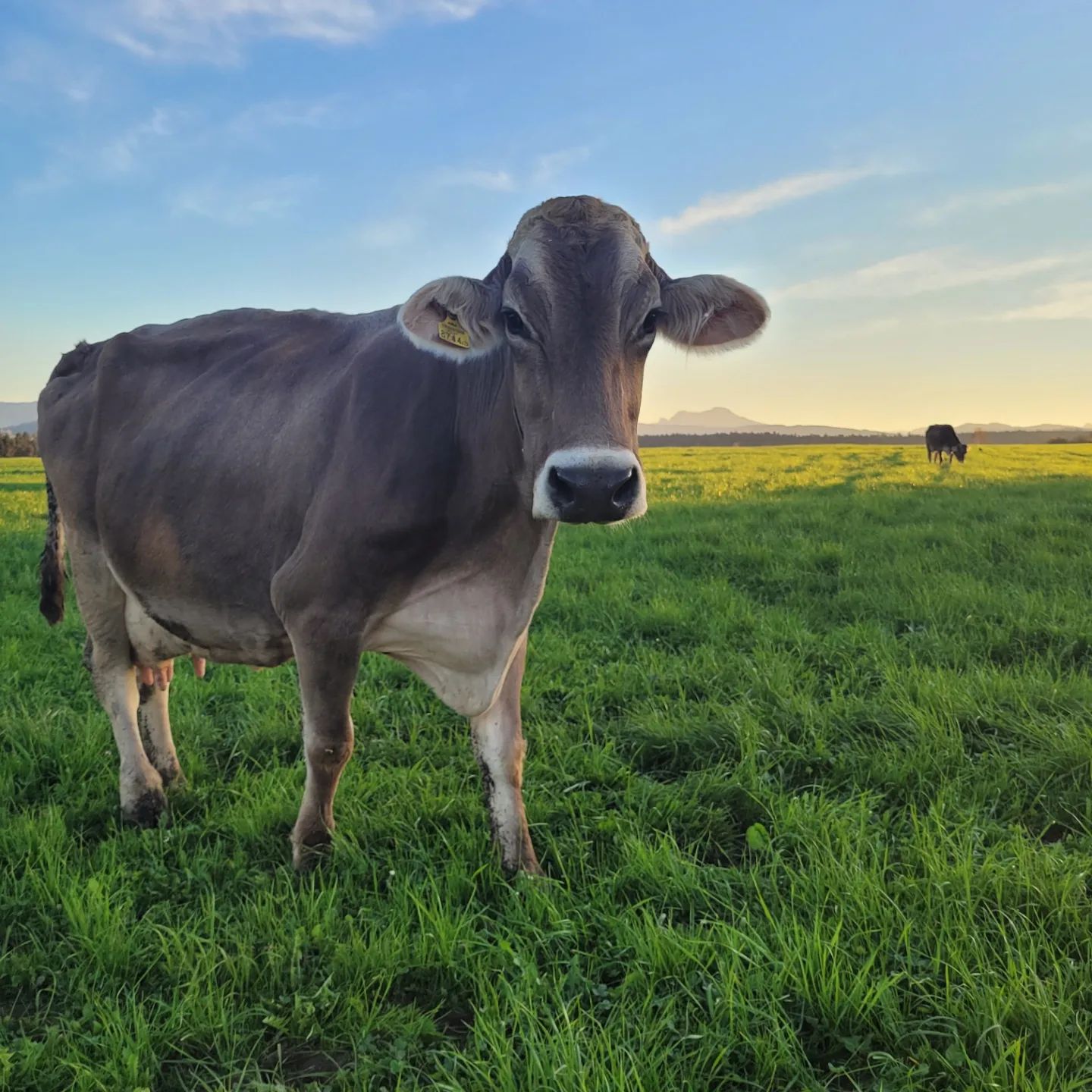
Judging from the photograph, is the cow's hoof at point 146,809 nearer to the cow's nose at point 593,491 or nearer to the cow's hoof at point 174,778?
the cow's hoof at point 174,778

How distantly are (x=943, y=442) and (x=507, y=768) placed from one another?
32.2m

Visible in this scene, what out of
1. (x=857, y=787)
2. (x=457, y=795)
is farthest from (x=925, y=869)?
(x=457, y=795)

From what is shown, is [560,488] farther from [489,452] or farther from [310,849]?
[310,849]

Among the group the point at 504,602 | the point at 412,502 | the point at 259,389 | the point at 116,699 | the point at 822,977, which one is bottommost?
the point at 822,977

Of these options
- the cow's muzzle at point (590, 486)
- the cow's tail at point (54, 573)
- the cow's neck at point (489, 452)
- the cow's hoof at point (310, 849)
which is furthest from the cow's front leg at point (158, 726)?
the cow's muzzle at point (590, 486)

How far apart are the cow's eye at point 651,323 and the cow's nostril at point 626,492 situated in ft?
2.34

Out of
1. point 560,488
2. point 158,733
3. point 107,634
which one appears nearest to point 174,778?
point 158,733

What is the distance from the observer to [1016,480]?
64.3 ft

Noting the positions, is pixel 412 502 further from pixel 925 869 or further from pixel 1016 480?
pixel 1016 480

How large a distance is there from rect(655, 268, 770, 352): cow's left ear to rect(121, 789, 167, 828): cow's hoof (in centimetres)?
A: 314

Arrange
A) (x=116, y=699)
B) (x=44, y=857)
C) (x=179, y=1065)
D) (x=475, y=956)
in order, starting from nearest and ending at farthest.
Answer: (x=179, y=1065)
(x=475, y=956)
(x=44, y=857)
(x=116, y=699)

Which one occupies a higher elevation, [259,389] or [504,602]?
[259,389]

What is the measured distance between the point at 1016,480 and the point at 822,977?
20.3 metres

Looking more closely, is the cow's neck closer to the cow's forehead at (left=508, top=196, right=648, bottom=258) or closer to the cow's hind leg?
the cow's forehead at (left=508, top=196, right=648, bottom=258)
